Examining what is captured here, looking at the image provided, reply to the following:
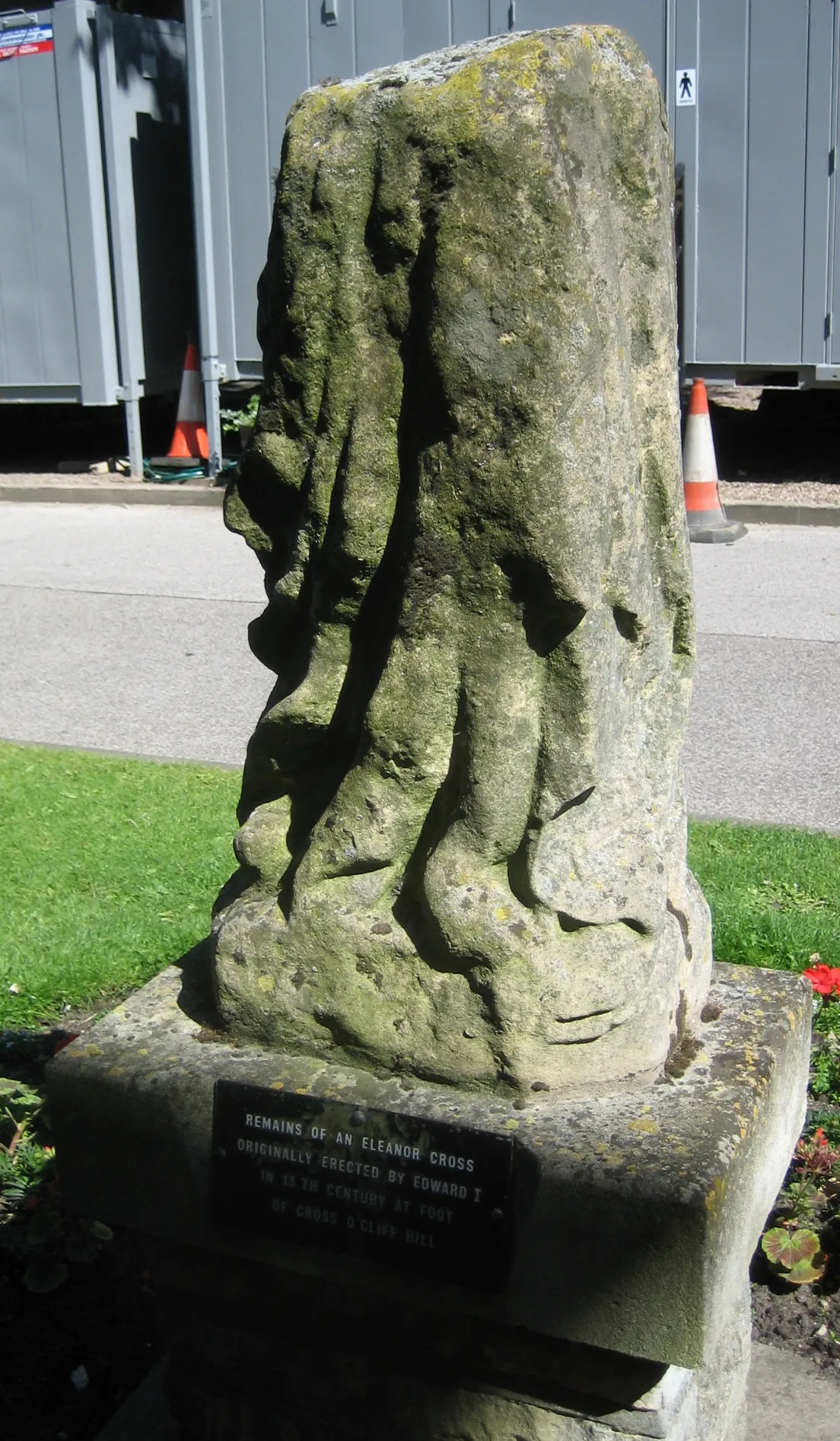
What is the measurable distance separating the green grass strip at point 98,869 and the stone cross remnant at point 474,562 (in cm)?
190

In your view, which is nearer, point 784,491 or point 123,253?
point 784,491

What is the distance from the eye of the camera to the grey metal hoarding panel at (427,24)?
1062 cm

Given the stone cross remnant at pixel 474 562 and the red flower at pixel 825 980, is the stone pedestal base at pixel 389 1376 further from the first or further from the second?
the red flower at pixel 825 980

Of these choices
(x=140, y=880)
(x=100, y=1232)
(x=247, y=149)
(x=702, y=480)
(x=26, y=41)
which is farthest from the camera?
(x=26, y=41)

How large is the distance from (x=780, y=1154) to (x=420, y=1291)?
2.32ft

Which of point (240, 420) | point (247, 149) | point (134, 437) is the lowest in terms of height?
point (134, 437)

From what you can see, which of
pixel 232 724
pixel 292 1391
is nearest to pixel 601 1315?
pixel 292 1391

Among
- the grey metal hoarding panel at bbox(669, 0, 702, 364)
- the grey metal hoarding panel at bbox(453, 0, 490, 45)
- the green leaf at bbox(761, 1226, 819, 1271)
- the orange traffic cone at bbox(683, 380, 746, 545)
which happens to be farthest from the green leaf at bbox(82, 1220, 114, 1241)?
the grey metal hoarding panel at bbox(453, 0, 490, 45)

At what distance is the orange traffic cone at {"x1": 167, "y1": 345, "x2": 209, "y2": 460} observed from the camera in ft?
41.2

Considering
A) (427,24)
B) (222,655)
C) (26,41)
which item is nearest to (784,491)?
(427,24)

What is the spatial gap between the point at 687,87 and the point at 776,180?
923mm

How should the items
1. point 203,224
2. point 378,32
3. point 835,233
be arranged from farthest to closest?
point 203,224 → point 378,32 → point 835,233

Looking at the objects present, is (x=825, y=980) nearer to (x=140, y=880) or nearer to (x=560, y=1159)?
(x=560, y=1159)

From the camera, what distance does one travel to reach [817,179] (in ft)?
33.6
